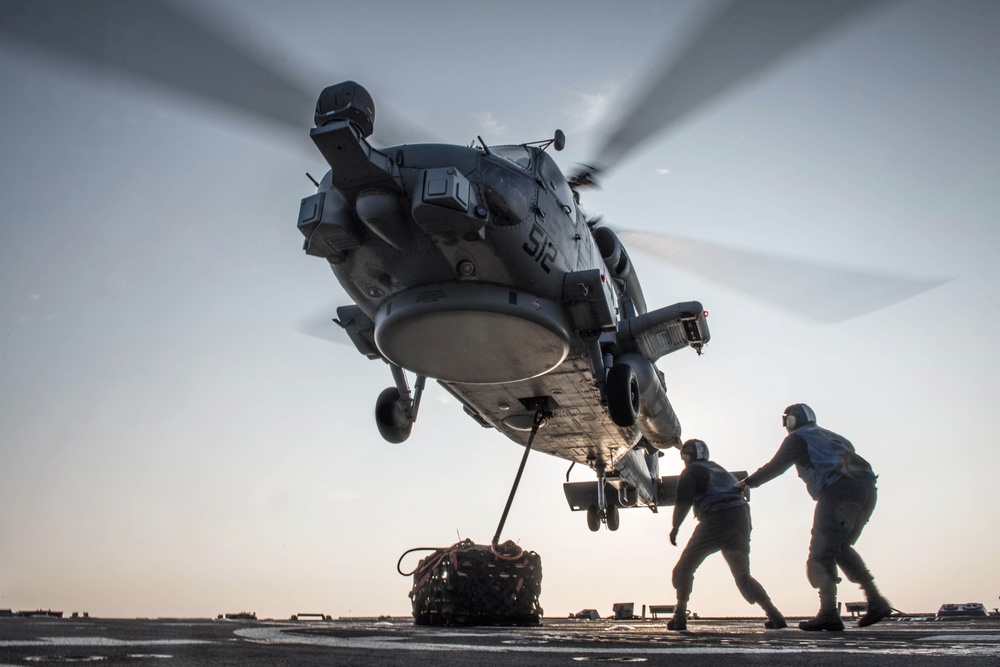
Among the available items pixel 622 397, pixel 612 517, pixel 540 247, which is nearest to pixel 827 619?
pixel 622 397

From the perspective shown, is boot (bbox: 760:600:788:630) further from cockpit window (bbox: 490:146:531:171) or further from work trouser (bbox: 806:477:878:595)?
cockpit window (bbox: 490:146:531:171)

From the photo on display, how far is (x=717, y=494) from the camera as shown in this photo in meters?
7.80

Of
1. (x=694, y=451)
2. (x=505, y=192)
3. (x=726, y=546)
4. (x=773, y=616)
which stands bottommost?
(x=773, y=616)

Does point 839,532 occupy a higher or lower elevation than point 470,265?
lower

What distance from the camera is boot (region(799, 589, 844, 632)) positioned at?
5895mm

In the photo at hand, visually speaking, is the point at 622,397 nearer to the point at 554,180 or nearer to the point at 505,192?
the point at 554,180

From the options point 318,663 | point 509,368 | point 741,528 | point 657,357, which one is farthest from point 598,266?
point 318,663

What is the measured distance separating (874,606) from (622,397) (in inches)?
163

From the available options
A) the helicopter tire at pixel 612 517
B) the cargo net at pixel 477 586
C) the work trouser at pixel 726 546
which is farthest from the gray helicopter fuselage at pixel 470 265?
the helicopter tire at pixel 612 517

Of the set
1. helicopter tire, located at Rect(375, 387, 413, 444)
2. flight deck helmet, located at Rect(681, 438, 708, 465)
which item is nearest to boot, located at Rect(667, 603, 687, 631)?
flight deck helmet, located at Rect(681, 438, 708, 465)

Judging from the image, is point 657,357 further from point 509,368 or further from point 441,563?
point 441,563

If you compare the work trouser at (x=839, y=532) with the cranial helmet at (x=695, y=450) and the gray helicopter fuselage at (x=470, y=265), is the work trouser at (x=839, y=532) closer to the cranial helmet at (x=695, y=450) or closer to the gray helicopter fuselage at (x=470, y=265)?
the cranial helmet at (x=695, y=450)

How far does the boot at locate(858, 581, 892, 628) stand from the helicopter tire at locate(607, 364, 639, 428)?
381 centimetres

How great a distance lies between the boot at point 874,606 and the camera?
6.19 meters
